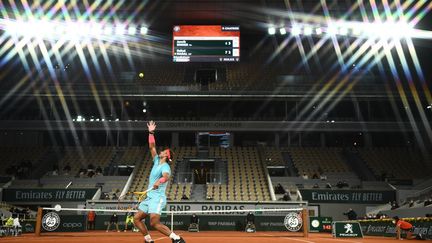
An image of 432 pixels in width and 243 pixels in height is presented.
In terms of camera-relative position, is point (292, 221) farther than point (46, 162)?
No

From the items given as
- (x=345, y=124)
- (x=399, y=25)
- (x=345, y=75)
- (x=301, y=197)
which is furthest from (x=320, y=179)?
(x=399, y=25)

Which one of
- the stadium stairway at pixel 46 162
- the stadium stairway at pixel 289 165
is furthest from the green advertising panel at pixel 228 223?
the stadium stairway at pixel 46 162

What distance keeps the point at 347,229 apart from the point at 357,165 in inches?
822

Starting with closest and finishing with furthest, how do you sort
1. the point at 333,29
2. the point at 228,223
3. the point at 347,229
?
the point at 347,229 → the point at 228,223 → the point at 333,29

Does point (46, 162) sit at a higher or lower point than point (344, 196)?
higher

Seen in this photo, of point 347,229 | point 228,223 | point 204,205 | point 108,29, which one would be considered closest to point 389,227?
point 347,229

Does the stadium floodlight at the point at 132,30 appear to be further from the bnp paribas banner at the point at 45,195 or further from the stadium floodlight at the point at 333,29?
the stadium floodlight at the point at 333,29

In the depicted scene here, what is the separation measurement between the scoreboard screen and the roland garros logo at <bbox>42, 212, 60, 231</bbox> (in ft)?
54.4

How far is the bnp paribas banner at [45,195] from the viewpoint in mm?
32500

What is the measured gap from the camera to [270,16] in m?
33.6

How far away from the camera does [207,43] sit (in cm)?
3438

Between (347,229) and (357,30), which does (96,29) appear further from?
(347,229)

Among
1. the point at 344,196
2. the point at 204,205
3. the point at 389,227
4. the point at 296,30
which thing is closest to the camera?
the point at 389,227

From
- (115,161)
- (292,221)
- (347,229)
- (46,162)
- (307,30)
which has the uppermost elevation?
(307,30)
